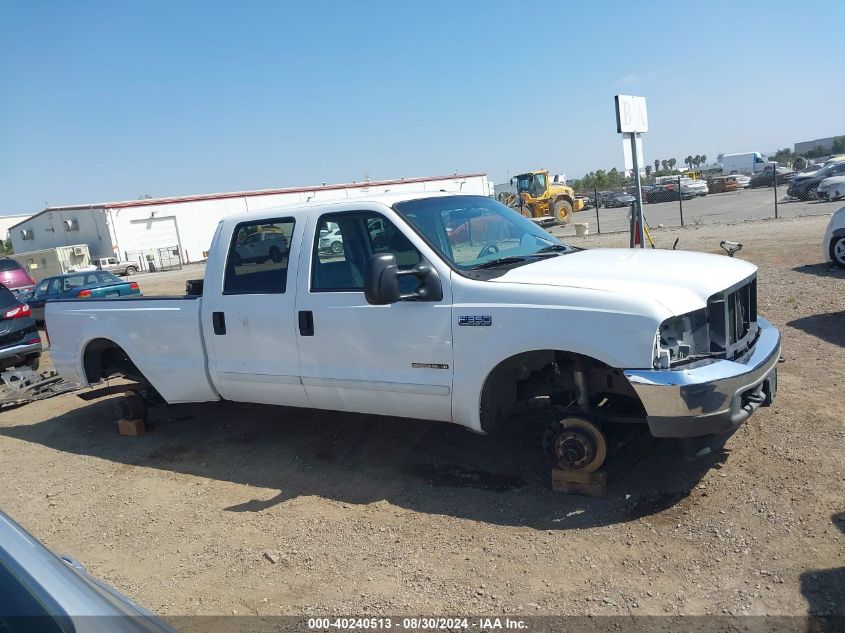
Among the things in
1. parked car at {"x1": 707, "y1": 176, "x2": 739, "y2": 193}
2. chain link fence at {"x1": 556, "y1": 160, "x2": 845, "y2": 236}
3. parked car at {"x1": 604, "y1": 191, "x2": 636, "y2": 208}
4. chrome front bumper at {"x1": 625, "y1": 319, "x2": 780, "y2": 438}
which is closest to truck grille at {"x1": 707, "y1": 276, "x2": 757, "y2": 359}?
chrome front bumper at {"x1": 625, "y1": 319, "x2": 780, "y2": 438}

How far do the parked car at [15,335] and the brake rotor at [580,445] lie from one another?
8.10 m

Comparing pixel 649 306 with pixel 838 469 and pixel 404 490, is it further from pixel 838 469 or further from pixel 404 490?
pixel 404 490

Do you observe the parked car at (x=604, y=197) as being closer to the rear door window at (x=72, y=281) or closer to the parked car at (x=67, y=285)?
the parked car at (x=67, y=285)

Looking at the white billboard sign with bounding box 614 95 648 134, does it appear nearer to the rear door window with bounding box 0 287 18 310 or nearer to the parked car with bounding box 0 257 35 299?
the rear door window with bounding box 0 287 18 310

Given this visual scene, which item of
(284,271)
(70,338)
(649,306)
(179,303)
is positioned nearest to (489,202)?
(284,271)

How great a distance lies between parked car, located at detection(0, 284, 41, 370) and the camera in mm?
9555

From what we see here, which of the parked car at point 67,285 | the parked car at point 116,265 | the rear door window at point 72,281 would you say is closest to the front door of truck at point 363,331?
the parked car at point 67,285

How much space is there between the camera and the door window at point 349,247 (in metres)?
4.97

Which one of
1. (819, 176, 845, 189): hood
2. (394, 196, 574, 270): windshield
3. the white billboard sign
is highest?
the white billboard sign

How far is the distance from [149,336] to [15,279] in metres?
16.4

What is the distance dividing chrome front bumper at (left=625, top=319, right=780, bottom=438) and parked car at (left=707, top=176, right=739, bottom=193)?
155ft

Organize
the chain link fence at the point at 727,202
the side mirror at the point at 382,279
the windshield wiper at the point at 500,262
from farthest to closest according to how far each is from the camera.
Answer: the chain link fence at the point at 727,202 < the windshield wiper at the point at 500,262 < the side mirror at the point at 382,279

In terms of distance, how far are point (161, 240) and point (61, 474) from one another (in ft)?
144

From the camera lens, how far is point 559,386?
15.6 feet
